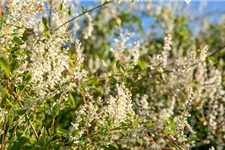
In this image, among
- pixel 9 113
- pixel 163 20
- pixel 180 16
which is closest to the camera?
pixel 9 113

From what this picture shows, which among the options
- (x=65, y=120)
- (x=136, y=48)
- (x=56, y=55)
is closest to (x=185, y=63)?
(x=136, y=48)

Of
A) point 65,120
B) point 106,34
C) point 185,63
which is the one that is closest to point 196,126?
point 65,120

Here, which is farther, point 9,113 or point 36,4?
point 36,4

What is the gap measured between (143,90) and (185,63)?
1.45 metres

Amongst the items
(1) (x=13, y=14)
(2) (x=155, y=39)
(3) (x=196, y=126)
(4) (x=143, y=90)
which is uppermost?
(2) (x=155, y=39)

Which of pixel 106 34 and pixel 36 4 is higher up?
pixel 106 34

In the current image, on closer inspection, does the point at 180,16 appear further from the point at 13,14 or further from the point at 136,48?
the point at 13,14

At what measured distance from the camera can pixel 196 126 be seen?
5.26 metres

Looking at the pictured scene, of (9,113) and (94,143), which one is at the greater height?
(9,113)

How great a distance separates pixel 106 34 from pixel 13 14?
5995 millimetres

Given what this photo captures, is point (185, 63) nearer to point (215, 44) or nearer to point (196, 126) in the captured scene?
point (196, 126)

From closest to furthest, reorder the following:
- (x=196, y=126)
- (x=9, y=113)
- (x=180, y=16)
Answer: (x=9, y=113)
(x=196, y=126)
(x=180, y=16)

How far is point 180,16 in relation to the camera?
9.27 m

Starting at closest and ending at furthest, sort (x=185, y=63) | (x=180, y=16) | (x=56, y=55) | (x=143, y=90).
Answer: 1. (x=56, y=55)
2. (x=185, y=63)
3. (x=143, y=90)
4. (x=180, y=16)
